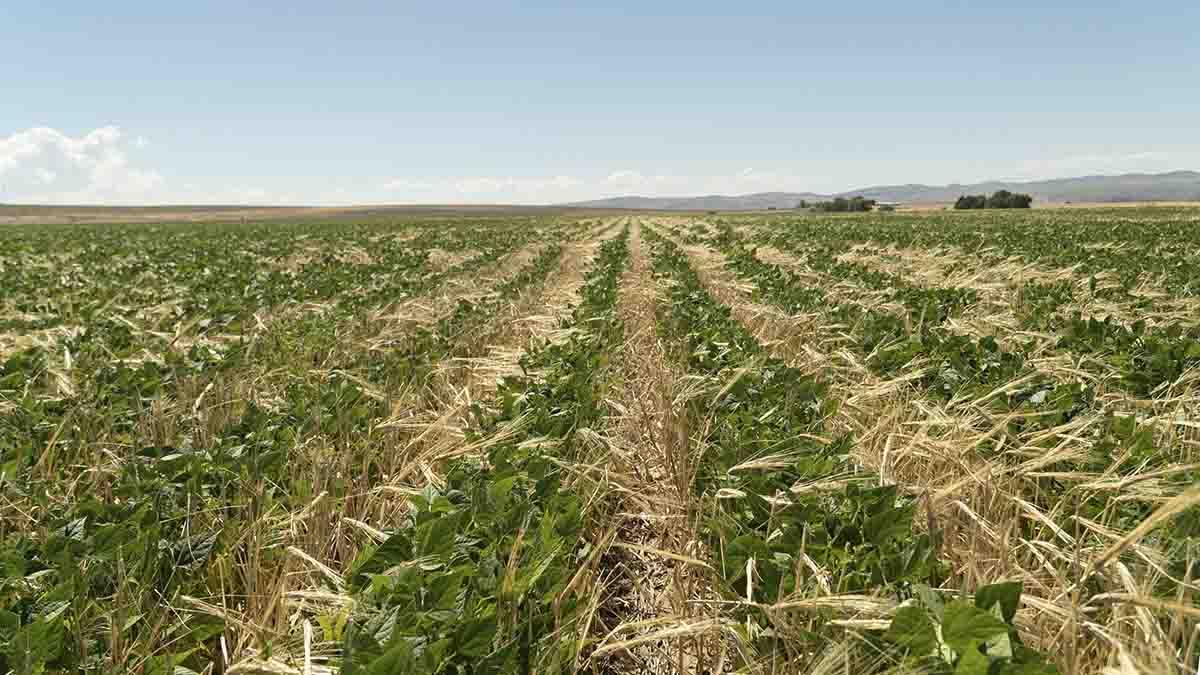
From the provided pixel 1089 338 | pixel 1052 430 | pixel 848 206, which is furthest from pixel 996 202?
pixel 1052 430

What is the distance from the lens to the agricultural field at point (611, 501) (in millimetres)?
1941

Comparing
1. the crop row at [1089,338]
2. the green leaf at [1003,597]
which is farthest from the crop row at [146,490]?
the crop row at [1089,338]

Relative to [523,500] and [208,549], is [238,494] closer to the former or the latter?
[208,549]

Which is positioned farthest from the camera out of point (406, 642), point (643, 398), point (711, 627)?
point (643, 398)

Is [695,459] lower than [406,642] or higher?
lower

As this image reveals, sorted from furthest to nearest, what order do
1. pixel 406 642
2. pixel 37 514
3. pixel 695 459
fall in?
pixel 695 459
pixel 37 514
pixel 406 642

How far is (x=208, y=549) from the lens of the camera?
2576mm

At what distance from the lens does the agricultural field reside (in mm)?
1941

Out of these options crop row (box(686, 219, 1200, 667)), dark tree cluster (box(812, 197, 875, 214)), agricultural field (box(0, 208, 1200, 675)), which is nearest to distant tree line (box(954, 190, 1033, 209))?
dark tree cluster (box(812, 197, 875, 214))

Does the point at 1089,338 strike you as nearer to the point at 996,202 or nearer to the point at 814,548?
the point at 814,548

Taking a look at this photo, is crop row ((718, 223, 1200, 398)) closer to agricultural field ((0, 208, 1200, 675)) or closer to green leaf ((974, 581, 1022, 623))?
agricultural field ((0, 208, 1200, 675))

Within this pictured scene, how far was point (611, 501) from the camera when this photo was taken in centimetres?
362

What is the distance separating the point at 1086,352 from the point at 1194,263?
861 centimetres

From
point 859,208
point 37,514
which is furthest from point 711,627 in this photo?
point 859,208
